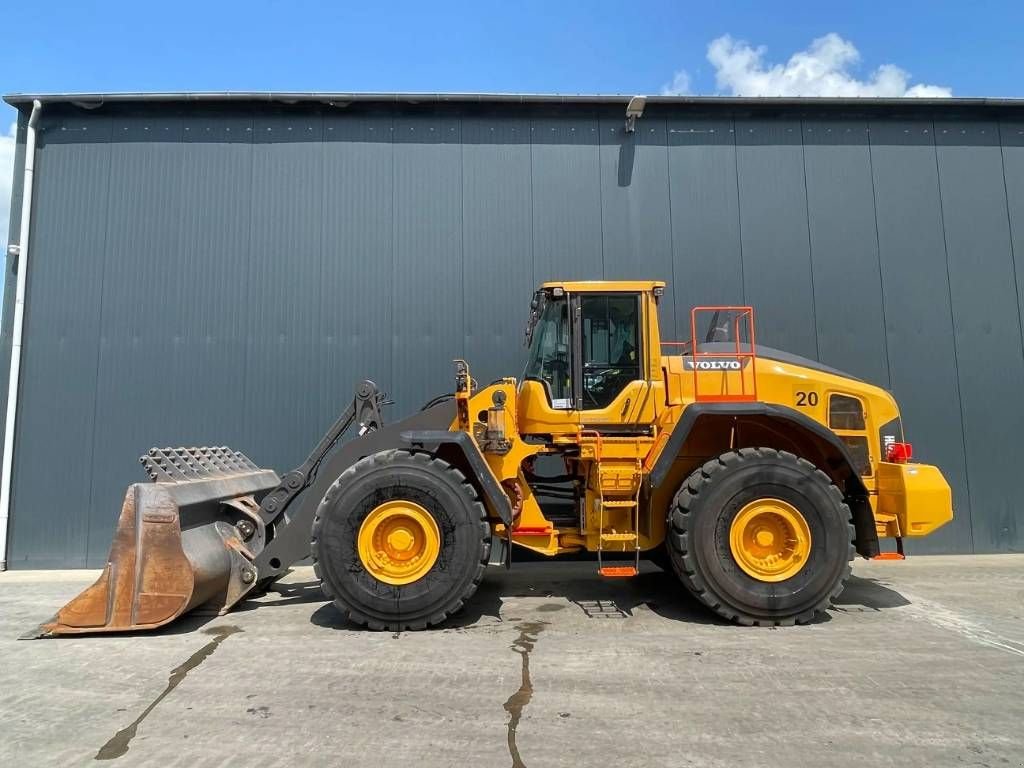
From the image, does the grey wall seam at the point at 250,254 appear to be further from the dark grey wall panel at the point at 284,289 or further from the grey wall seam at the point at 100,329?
the grey wall seam at the point at 100,329

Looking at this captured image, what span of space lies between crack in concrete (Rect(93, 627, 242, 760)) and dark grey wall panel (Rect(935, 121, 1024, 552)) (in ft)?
30.1

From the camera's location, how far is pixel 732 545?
5105mm

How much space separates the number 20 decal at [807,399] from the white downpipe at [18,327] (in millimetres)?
9436

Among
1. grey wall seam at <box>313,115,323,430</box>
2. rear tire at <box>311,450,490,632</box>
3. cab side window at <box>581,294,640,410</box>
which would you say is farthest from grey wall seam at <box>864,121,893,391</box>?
grey wall seam at <box>313,115,323,430</box>

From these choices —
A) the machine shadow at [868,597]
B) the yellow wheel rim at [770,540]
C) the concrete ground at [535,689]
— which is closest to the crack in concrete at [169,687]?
the concrete ground at [535,689]

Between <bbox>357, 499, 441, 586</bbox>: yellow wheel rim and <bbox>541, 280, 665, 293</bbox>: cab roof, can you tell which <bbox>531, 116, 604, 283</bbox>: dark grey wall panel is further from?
<bbox>357, 499, 441, 586</bbox>: yellow wheel rim

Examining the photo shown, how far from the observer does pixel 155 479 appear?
5.26 m

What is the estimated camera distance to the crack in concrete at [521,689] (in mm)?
3127

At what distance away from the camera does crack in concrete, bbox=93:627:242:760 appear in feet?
10.3

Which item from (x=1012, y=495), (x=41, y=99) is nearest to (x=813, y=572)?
(x=1012, y=495)

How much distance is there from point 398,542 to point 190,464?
7.57 ft

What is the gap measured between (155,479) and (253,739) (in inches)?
112

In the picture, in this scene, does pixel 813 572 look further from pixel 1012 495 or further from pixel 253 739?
pixel 1012 495

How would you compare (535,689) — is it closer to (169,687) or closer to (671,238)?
(169,687)
